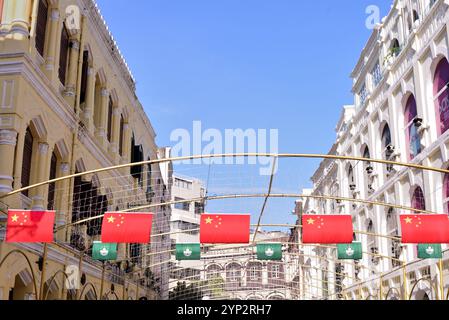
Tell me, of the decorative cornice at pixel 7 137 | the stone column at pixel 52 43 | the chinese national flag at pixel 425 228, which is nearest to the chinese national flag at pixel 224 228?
the chinese national flag at pixel 425 228

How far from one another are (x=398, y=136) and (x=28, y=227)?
15.3 meters

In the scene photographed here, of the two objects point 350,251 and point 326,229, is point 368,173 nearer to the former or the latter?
point 350,251

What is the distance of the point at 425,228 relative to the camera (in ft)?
46.5

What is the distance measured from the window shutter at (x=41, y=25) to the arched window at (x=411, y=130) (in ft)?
40.9

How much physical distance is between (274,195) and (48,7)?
8.98 metres

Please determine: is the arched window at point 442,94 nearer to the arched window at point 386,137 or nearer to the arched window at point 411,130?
the arched window at point 411,130

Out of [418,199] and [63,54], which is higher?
[63,54]

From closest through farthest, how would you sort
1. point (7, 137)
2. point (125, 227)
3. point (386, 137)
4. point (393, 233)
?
point (125, 227), point (7, 137), point (393, 233), point (386, 137)

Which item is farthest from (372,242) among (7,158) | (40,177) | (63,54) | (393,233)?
(7,158)

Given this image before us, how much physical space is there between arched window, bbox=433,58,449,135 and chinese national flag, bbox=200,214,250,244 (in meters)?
8.97

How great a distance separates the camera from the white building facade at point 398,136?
2025cm
